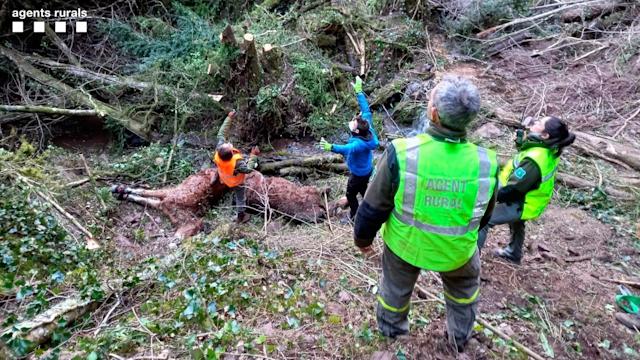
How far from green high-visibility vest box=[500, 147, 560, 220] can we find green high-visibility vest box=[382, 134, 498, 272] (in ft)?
4.35

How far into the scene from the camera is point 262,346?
2.71 meters

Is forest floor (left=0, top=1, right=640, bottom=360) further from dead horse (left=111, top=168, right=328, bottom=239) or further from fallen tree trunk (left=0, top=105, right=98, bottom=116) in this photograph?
fallen tree trunk (left=0, top=105, right=98, bottom=116)

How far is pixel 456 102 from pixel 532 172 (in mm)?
1666

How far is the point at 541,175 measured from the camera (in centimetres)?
328

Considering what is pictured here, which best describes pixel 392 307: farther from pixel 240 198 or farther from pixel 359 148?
pixel 240 198

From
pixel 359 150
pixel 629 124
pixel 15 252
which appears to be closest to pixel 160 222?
pixel 15 252

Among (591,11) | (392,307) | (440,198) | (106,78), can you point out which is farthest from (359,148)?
(591,11)

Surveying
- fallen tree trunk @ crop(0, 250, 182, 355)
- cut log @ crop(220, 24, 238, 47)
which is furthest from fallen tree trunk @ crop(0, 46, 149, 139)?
fallen tree trunk @ crop(0, 250, 182, 355)

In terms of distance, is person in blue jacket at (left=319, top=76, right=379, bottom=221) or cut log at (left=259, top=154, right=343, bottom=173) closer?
person in blue jacket at (left=319, top=76, right=379, bottom=221)

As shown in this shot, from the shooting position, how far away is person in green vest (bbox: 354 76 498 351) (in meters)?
2.08

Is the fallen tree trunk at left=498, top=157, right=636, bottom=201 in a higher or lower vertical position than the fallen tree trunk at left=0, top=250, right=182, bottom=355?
higher

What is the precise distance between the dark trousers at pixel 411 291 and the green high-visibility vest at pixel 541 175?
121 centimetres

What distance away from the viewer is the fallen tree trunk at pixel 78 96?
7422 mm

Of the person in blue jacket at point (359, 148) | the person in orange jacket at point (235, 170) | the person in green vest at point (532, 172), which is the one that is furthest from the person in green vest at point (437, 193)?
the person in orange jacket at point (235, 170)
